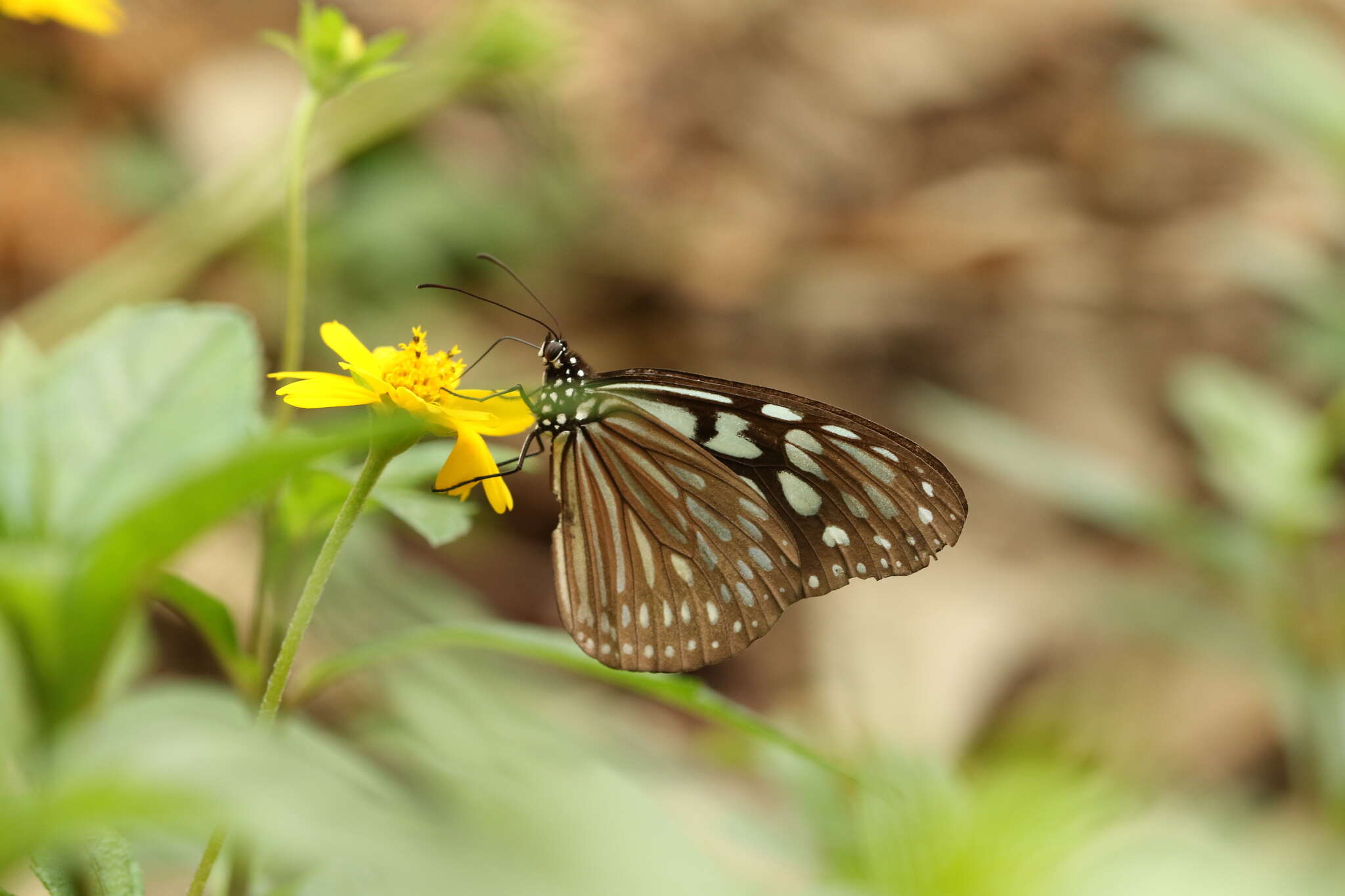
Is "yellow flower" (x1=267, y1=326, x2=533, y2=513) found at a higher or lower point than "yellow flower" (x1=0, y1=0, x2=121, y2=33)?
lower

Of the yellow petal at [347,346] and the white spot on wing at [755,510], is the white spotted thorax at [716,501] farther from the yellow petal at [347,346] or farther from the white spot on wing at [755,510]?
the yellow petal at [347,346]

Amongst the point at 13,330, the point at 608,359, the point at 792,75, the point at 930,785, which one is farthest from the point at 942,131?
the point at 13,330

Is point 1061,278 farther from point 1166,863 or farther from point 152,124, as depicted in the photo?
point 1166,863

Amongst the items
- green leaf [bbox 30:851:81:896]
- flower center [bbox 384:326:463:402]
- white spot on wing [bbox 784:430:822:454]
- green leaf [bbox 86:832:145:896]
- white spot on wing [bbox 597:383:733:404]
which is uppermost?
white spot on wing [bbox 784:430:822:454]

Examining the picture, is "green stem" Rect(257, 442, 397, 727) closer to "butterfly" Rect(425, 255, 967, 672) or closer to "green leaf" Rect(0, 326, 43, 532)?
"green leaf" Rect(0, 326, 43, 532)

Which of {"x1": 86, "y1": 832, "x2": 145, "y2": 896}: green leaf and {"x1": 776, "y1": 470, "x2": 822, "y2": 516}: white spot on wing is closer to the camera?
{"x1": 86, "y1": 832, "x2": 145, "y2": 896}: green leaf

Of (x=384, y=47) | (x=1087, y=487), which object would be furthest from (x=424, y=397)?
(x=1087, y=487)

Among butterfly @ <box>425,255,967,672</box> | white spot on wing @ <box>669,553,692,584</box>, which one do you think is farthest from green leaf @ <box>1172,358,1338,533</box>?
white spot on wing @ <box>669,553,692,584</box>
